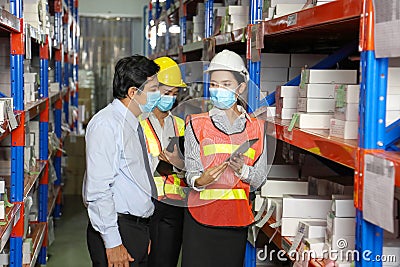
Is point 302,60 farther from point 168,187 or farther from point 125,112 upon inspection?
point 125,112

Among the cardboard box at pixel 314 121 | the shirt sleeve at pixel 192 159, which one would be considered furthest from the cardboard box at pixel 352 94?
the shirt sleeve at pixel 192 159

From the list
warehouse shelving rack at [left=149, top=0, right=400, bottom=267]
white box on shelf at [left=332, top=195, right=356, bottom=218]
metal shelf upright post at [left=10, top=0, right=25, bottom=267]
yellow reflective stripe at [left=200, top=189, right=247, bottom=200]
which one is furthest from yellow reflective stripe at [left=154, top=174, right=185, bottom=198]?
white box on shelf at [left=332, top=195, right=356, bottom=218]

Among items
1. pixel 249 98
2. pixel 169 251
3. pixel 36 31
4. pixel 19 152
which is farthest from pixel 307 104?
pixel 36 31

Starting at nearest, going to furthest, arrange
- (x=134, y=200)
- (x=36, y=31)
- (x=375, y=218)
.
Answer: (x=375, y=218) < (x=134, y=200) < (x=36, y=31)

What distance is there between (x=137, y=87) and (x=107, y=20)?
34.0 ft

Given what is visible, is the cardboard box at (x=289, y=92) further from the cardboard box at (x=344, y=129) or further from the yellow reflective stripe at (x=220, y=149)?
the cardboard box at (x=344, y=129)

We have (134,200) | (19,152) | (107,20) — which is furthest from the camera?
(107,20)

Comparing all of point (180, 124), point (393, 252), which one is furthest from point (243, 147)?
point (393, 252)

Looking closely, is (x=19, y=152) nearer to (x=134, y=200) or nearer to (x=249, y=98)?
(x=134, y=200)

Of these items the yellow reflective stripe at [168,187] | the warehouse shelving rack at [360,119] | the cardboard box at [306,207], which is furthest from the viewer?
the yellow reflective stripe at [168,187]

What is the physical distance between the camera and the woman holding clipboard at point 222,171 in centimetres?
289

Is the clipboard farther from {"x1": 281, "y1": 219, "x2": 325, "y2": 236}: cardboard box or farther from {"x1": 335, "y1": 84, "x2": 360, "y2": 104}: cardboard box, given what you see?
{"x1": 335, "y1": 84, "x2": 360, "y2": 104}: cardboard box

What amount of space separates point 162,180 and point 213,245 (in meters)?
0.51

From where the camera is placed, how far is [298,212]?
111 inches
